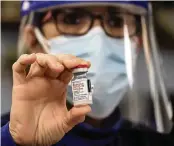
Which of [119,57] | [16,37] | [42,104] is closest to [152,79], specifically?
[119,57]

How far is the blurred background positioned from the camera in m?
1.03

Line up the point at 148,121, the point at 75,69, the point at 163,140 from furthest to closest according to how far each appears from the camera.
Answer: the point at 148,121 < the point at 163,140 < the point at 75,69

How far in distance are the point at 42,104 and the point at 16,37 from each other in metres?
0.49

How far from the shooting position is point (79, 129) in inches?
Answer: 36.3

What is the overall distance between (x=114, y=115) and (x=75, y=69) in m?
0.41

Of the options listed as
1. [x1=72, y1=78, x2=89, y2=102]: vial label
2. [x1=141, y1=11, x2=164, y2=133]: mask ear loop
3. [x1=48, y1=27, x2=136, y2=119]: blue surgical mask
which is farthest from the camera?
[x1=141, y1=11, x2=164, y2=133]: mask ear loop

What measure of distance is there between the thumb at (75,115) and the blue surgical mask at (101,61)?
30 centimetres

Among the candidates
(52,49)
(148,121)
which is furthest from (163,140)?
(52,49)

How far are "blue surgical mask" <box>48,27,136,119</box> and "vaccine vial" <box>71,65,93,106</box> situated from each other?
0.31m

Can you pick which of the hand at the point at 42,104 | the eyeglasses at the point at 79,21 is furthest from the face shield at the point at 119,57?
the hand at the point at 42,104

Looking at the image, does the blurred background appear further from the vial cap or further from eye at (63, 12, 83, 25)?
the vial cap

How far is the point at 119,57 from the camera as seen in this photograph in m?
1.08

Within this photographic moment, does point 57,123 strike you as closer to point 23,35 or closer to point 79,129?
point 79,129

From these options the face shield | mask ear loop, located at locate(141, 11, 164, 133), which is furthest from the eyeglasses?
mask ear loop, located at locate(141, 11, 164, 133)
